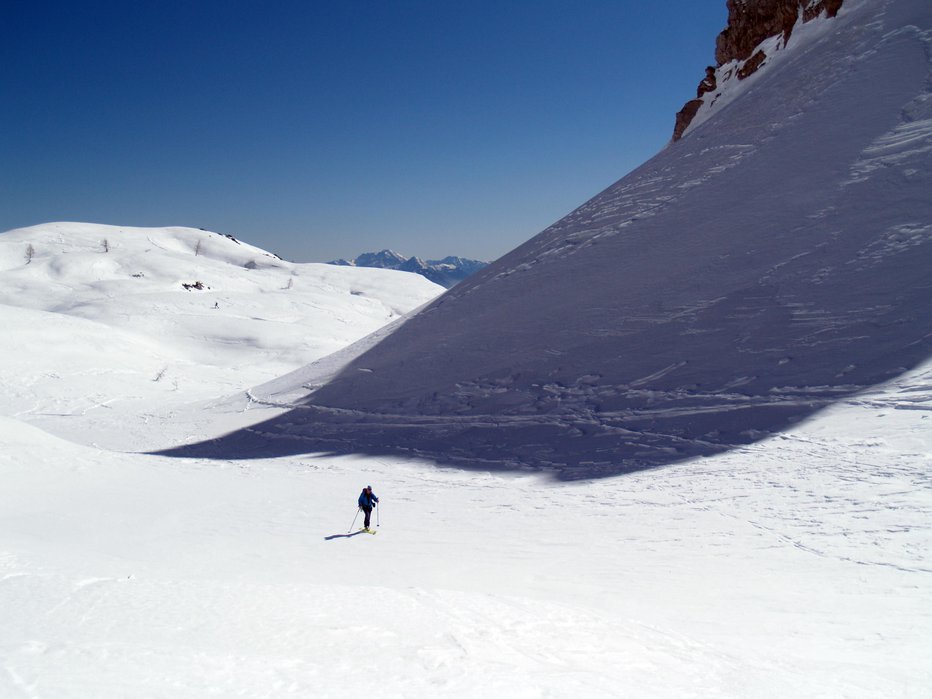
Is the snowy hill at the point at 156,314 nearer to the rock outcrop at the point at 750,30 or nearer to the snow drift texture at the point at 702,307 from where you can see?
the snow drift texture at the point at 702,307

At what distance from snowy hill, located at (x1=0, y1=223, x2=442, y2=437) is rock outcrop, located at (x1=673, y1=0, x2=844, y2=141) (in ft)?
89.5

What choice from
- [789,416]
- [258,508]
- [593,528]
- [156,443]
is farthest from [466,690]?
[156,443]

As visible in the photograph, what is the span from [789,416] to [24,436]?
1751cm

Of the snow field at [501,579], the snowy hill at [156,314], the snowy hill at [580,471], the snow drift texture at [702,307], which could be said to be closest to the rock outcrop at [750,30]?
the snowy hill at [580,471]

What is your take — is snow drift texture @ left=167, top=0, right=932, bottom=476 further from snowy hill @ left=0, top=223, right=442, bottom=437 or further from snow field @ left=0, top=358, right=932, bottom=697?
snowy hill @ left=0, top=223, right=442, bottom=437

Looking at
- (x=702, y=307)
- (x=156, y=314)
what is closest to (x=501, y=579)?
(x=702, y=307)

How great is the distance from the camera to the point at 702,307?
1877cm

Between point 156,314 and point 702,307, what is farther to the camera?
point 156,314

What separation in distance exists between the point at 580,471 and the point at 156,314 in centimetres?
4434

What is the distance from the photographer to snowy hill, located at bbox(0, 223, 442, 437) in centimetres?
3042

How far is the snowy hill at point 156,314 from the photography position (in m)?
30.4

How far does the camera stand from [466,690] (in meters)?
4.48

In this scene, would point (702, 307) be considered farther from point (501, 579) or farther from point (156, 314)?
point (156, 314)

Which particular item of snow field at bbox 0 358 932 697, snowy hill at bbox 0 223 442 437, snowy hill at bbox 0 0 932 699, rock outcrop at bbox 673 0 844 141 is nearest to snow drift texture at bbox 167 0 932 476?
snowy hill at bbox 0 0 932 699
